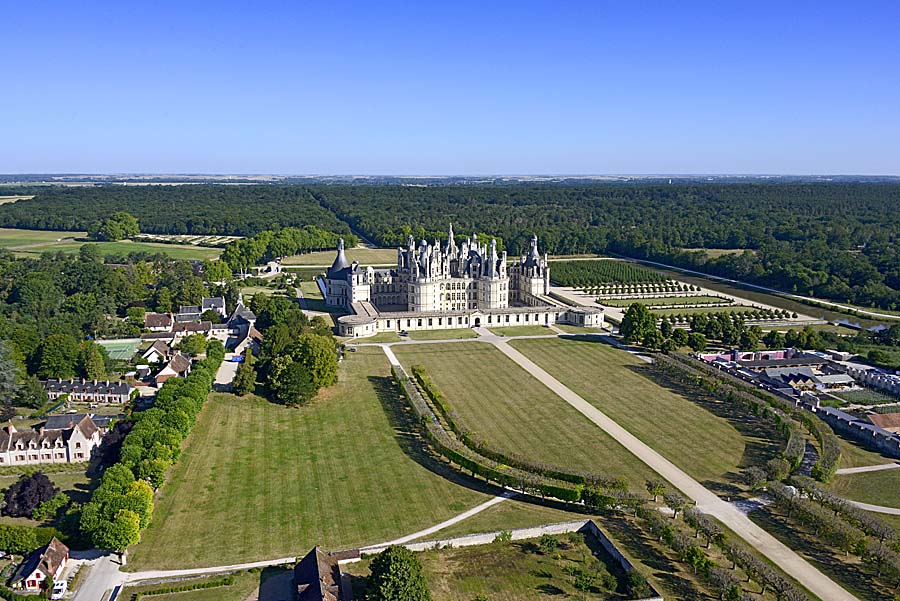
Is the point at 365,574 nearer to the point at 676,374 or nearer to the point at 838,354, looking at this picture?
the point at 676,374

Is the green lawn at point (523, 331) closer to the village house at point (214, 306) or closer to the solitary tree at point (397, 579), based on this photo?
the village house at point (214, 306)

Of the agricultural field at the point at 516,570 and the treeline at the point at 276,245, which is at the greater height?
the treeline at the point at 276,245

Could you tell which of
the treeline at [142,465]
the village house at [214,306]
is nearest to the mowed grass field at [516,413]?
the treeline at [142,465]

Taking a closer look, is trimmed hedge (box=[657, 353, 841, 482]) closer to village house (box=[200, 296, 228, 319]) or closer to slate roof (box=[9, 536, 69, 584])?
slate roof (box=[9, 536, 69, 584])

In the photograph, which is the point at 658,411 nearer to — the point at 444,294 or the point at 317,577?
the point at 317,577

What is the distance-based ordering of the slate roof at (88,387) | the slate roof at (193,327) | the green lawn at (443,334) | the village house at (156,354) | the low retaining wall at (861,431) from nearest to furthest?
the low retaining wall at (861,431), the slate roof at (88,387), the village house at (156,354), the slate roof at (193,327), the green lawn at (443,334)

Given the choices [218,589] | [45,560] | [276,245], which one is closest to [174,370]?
[45,560]
